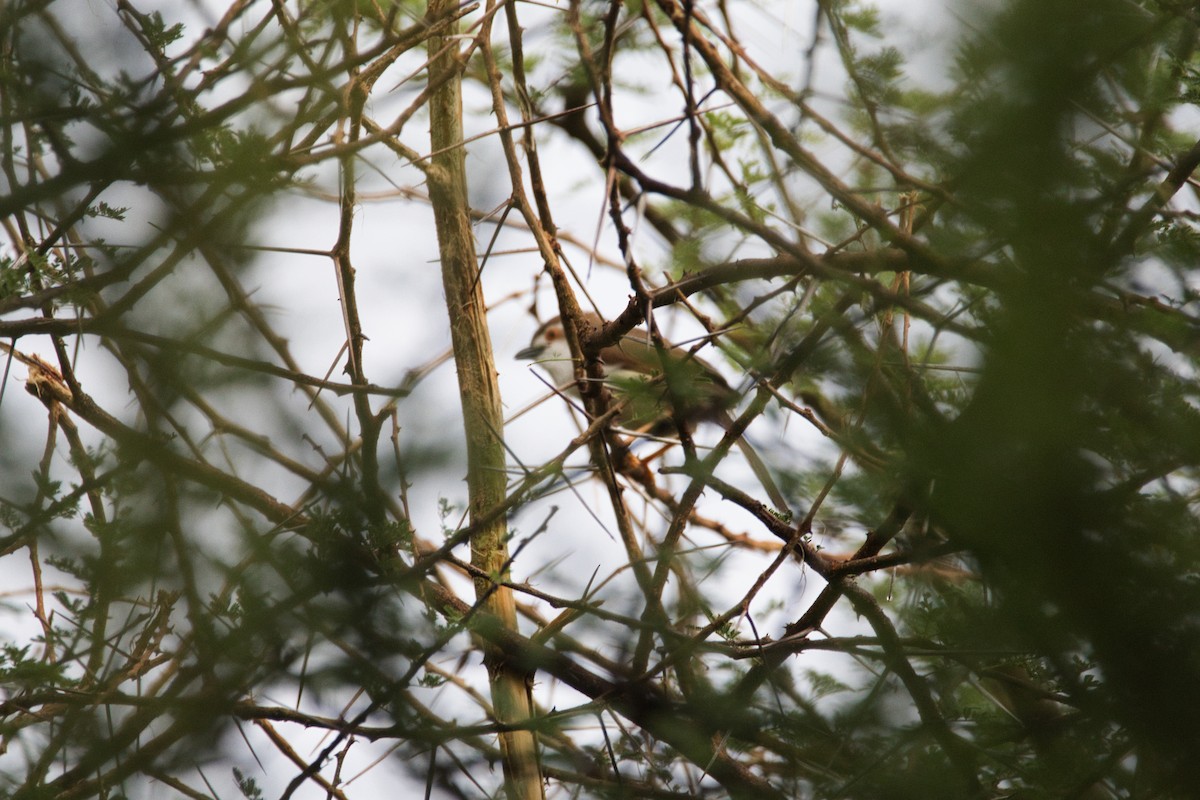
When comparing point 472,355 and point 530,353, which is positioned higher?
point 530,353

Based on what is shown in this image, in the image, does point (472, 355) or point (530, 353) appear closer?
point (472, 355)

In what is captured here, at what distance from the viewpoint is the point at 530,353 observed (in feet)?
21.3

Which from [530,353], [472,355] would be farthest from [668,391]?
[530,353]

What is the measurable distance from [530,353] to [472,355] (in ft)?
10.6

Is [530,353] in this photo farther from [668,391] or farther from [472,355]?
[668,391]

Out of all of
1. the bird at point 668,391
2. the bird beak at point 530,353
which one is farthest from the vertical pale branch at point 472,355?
the bird beak at point 530,353

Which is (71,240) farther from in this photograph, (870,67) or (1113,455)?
(1113,455)

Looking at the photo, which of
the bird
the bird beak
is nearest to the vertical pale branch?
the bird

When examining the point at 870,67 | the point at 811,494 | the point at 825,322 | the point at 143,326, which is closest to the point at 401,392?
the point at 143,326

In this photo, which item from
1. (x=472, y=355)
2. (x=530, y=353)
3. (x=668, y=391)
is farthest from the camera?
(x=530, y=353)

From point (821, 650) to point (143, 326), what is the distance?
5.62ft

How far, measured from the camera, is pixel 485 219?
10.4 ft

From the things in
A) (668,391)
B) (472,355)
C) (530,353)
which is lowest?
(668,391)

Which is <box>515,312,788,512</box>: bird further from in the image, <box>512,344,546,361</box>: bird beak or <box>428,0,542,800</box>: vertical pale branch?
<box>512,344,546,361</box>: bird beak
